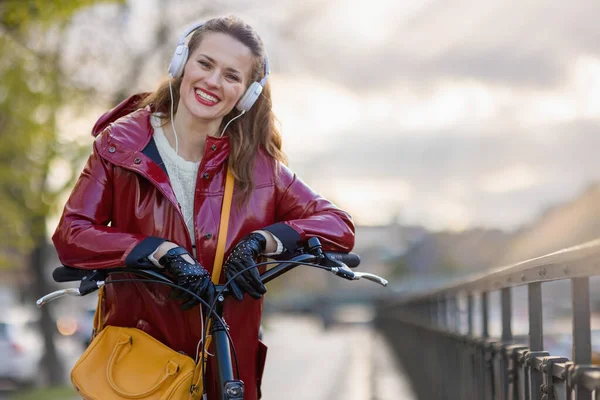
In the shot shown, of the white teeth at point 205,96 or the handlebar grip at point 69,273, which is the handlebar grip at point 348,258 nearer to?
the white teeth at point 205,96

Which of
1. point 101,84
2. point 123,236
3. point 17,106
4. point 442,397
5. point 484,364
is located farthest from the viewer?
point 101,84

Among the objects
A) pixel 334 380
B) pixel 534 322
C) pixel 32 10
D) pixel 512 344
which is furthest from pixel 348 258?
pixel 334 380

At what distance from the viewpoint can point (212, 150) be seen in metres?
4.07

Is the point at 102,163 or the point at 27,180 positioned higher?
the point at 27,180

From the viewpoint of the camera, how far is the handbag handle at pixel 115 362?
371 centimetres

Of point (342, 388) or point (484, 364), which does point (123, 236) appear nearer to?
point (484, 364)

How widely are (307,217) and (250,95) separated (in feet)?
1.55

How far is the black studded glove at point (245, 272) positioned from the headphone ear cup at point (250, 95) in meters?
0.58

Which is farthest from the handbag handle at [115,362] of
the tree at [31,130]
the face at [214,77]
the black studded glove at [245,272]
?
the tree at [31,130]

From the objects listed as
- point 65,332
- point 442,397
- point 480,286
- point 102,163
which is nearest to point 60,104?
point 442,397

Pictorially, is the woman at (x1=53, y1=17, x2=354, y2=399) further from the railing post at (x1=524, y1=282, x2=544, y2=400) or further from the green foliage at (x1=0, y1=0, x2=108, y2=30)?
the green foliage at (x1=0, y1=0, x2=108, y2=30)

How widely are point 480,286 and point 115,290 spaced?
128 inches

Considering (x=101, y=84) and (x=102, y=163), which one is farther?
(x=101, y=84)

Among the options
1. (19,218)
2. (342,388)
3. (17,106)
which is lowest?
(342,388)
